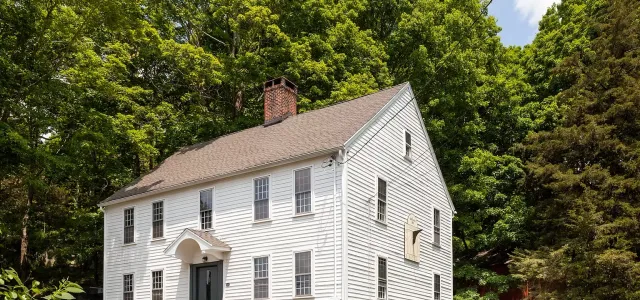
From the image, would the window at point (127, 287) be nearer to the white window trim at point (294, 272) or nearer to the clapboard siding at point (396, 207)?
the white window trim at point (294, 272)

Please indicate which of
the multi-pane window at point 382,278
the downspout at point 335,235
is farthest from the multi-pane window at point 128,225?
the multi-pane window at point 382,278

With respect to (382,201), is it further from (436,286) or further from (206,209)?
(206,209)

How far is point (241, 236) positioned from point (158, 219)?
4114mm

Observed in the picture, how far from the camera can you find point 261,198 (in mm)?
17609

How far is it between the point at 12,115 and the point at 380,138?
15890 millimetres

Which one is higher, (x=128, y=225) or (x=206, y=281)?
(x=128, y=225)

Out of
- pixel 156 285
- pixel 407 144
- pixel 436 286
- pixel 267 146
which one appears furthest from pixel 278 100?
pixel 436 286

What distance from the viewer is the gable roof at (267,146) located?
1736 cm

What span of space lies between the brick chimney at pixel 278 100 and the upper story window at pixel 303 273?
6.80m

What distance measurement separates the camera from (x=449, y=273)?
73.3 feet

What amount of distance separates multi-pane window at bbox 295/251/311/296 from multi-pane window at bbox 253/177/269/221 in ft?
5.81

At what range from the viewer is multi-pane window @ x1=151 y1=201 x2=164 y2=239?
65.7 feet

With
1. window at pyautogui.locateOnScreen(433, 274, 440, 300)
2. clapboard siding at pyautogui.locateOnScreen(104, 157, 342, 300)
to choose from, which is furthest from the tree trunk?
window at pyautogui.locateOnScreen(433, 274, 440, 300)

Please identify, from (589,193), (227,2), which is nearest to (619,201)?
(589,193)
